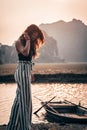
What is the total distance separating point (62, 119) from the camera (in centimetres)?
1052

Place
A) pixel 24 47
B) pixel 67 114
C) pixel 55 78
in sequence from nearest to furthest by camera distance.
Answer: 1. pixel 24 47
2. pixel 67 114
3. pixel 55 78

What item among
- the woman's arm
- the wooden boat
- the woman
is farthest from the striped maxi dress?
the wooden boat

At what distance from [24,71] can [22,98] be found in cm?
31

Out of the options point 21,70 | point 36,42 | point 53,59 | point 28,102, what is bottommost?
point 53,59

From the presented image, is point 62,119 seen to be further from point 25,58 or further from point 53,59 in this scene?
point 53,59

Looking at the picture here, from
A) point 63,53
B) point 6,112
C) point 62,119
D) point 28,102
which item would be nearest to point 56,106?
point 62,119

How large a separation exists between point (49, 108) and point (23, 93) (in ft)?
29.3

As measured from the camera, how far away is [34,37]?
414cm

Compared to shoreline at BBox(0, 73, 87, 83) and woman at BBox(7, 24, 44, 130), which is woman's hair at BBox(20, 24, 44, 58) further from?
shoreline at BBox(0, 73, 87, 83)

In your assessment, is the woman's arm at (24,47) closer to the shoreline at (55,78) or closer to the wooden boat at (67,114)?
the wooden boat at (67,114)

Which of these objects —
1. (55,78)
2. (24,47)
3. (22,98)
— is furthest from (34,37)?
(55,78)

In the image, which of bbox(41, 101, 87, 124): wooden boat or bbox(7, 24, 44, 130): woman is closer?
bbox(7, 24, 44, 130): woman

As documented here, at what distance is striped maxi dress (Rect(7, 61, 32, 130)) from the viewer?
4188mm

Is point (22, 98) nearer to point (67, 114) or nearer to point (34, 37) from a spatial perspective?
point (34, 37)
